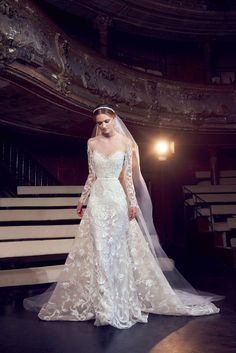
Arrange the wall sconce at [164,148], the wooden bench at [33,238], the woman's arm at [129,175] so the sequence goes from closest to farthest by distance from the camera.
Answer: the woman's arm at [129,175], the wooden bench at [33,238], the wall sconce at [164,148]

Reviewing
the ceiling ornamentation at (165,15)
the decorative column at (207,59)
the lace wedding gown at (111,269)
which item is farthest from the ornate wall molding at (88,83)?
the lace wedding gown at (111,269)

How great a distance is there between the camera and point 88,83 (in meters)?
6.71

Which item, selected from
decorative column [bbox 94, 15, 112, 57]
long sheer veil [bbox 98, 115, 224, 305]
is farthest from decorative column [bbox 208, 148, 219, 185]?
long sheer veil [bbox 98, 115, 224, 305]

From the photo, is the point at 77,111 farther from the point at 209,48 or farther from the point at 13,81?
the point at 209,48

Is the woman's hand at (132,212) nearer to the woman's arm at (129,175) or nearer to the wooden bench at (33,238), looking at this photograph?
the woman's arm at (129,175)

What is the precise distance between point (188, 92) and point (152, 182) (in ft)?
8.66

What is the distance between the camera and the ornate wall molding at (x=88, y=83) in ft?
16.7

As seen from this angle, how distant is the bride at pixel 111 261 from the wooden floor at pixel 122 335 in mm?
130

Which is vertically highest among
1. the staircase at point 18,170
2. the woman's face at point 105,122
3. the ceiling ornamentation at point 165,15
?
the ceiling ornamentation at point 165,15

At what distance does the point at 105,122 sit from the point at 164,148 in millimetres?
5403

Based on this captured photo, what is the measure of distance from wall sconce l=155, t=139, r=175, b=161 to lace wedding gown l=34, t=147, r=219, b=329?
5.19 m

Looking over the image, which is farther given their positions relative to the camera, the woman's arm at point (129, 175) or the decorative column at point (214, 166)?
the decorative column at point (214, 166)

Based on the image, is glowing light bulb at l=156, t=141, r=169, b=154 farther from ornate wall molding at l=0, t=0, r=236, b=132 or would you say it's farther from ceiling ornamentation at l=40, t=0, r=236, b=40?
ceiling ornamentation at l=40, t=0, r=236, b=40

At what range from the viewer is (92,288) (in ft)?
10.1
